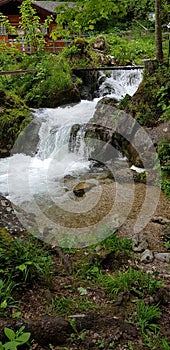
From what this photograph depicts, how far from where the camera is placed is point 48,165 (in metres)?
11.0

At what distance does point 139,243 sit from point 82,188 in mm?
2994

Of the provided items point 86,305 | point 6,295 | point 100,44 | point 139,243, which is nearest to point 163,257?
point 139,243

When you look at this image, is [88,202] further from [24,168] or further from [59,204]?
[24,168]

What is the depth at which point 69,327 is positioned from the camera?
3.69 metres

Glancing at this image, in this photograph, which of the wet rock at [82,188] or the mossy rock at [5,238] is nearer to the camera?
the mossy rock at [5,238]

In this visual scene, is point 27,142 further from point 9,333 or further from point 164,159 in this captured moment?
point 9,333

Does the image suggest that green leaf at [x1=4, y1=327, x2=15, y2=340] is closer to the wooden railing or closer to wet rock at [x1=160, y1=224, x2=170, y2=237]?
wet rock at [x1=160, y1=224, x2=170, y2=237]

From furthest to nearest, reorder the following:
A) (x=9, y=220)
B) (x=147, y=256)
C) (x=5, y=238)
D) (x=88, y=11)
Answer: (x=9, y=220)
(x=147, y=256)
(x=88, y=11)
(x=5, y=238)

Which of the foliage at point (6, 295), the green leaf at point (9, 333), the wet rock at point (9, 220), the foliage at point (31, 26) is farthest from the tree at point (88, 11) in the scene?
the foliage at point (31, 26)

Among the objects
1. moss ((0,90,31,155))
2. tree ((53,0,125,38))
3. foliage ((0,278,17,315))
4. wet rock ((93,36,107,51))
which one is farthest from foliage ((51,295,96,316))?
wet rock ((93,36,107,51))

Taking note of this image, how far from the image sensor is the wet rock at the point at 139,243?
5.67 meters

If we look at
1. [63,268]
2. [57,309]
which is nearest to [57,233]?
[63,268]

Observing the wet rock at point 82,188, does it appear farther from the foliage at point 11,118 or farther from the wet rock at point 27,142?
the foliage at point 11,118

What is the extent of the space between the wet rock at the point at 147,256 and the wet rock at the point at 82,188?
9.65 ft
